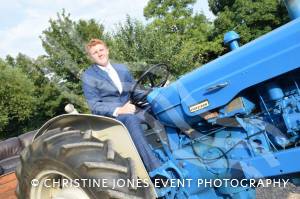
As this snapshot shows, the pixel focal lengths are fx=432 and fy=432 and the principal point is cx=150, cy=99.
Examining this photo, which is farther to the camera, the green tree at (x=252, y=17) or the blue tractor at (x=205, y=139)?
the green tree at (x=252, y=17)

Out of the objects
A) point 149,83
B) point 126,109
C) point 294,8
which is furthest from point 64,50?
point 294,8

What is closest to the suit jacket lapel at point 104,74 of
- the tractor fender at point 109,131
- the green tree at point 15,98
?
the tractor fender at point 109,131

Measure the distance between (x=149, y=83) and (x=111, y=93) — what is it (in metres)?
0.55

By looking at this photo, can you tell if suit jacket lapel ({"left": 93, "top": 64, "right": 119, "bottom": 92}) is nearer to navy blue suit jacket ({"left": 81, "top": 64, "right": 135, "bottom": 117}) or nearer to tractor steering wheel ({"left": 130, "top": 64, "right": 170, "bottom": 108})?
navy blue suit jacket ({"left": 81, "top": 64, "right": 135, "bottom": 117})

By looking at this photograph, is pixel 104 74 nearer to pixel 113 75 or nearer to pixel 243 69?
pixel 113 75

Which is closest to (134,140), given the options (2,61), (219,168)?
(219,168)

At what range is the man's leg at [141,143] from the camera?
346 cm

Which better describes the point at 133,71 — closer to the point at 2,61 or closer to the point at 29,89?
the point at 29,89

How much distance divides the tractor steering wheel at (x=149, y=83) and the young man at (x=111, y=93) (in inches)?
3.3

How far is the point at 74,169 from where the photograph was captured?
3305 millimetres

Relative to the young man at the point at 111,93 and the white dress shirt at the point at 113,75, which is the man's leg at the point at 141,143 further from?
the white dress shirt at the point at 113,75

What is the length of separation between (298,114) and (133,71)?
1.94 metres

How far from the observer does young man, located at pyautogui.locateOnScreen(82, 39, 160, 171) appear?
347cm

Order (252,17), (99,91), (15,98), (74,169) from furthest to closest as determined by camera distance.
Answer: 1. (252,17)
2. (15,98)
3. (99,91)
4. (74,169)
